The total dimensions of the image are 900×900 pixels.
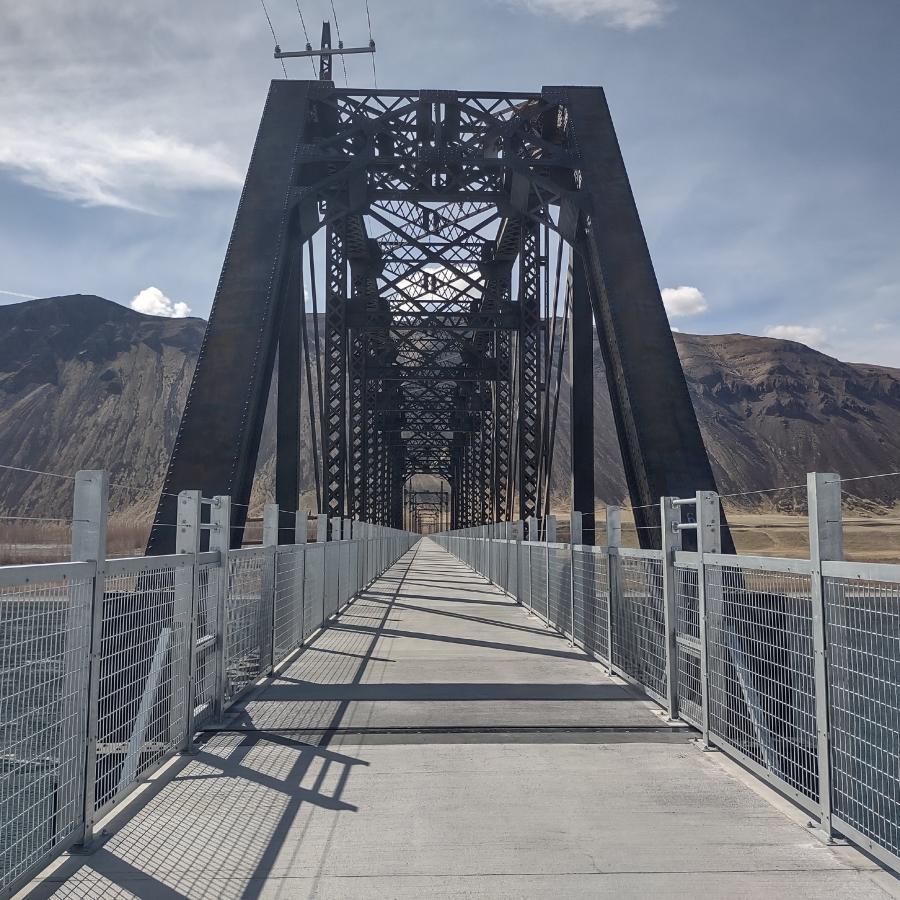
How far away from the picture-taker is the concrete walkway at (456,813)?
3875 mm

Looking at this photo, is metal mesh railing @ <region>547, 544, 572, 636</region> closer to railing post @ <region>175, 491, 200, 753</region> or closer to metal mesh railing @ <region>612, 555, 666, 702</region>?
metal mesh railing @ <region>612, 555, 666, 702</region>

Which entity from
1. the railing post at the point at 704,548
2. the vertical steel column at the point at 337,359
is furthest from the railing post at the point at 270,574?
the vertical steel column at the point at 337,359

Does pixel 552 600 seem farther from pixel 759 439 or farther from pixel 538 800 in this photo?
pixel 759 439

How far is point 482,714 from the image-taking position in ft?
24.2

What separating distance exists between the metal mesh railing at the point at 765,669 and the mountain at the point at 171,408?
115458mm

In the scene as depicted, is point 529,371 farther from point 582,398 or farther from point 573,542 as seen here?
point 573,542

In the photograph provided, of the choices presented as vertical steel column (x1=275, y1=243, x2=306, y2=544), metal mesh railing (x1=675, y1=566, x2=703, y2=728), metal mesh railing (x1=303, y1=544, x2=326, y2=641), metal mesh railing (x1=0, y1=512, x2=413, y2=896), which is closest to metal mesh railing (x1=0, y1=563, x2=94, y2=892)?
metal mesh railing (x1=0, y1=512, x2=413, y2=896)

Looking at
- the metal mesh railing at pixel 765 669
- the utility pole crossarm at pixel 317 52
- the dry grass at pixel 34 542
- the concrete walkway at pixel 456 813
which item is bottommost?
the concrete walkway at pixel 456 813

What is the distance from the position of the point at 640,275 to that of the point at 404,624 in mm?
6265

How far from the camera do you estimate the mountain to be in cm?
12725

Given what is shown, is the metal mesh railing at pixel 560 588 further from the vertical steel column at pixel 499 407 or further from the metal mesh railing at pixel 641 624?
the vertical steel column at pixel 499 407

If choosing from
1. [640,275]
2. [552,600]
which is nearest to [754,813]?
[640,275]

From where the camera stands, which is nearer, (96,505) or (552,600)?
(96,505)

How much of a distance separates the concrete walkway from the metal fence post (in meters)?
0.37
